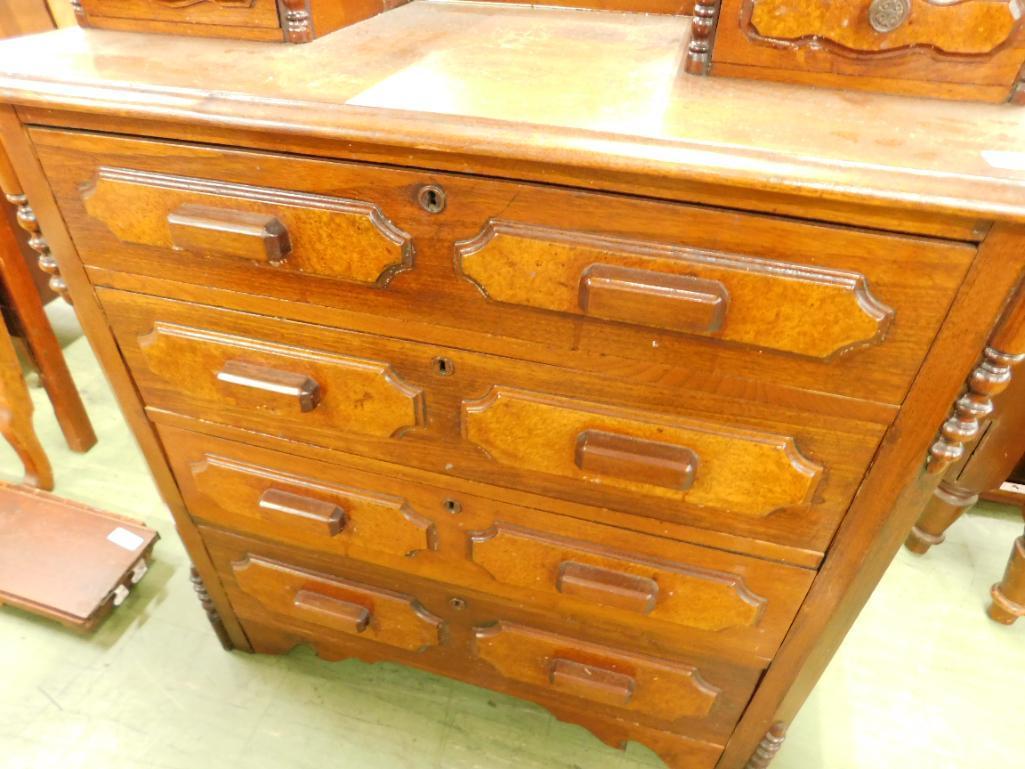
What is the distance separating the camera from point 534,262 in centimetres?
65

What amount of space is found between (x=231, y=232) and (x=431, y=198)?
225 mm

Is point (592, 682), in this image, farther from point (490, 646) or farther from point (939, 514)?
point (939, 514)

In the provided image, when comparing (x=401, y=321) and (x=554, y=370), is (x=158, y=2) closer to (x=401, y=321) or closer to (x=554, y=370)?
(x=401, y=321)

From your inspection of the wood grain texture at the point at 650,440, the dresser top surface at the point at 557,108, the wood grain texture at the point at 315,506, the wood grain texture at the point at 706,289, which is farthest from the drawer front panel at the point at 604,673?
the dresser top surface at the point at 557,108

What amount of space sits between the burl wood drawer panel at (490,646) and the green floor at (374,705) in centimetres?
16

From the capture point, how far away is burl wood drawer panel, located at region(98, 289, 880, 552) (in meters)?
0.72

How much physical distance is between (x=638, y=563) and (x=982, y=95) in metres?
0.63

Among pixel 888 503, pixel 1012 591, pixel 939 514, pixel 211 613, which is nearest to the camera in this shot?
pixel 888 503

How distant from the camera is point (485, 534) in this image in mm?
938

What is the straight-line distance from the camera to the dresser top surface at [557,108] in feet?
1.79

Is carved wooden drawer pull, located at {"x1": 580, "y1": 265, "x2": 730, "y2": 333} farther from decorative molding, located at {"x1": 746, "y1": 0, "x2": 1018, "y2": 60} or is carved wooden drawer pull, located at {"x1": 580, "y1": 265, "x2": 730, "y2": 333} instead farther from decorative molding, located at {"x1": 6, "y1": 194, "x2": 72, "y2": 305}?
decorative molding, located at {"x1": 6, "y1": 194, "x2": 72, "y2": 305}

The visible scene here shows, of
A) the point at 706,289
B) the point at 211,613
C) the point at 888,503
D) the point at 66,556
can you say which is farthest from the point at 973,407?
the point at 66,556

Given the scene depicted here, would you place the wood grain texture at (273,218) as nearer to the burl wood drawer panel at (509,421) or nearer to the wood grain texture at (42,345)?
the burl wood drawer panel at (509,421)

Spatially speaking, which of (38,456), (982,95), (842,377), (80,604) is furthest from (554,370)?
(38,456)
